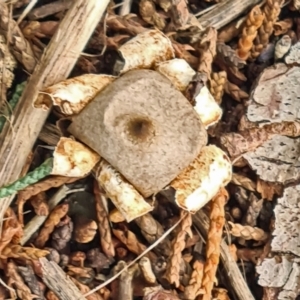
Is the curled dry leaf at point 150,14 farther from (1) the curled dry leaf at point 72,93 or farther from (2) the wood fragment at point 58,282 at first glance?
(2) the wood fragment at point 58,282

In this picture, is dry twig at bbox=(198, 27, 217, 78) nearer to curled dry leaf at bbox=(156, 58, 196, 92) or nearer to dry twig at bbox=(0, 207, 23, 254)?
curled dry leaf at bbox=(156, 58, 196, 92)

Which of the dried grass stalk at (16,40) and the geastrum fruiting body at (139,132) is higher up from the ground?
the dried grass stalk at (16,40)

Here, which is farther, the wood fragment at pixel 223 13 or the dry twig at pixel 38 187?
the wood fragment at pixel 223 13

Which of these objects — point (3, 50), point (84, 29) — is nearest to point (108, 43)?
point (84, 29)

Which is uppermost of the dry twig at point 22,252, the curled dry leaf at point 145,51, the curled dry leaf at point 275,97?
the curled dry leaf at point 145,51

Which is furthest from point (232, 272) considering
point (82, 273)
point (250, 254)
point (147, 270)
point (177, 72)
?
point (177, 72)

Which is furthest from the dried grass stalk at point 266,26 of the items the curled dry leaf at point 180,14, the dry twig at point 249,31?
the curled dry leaf at point 180,14
